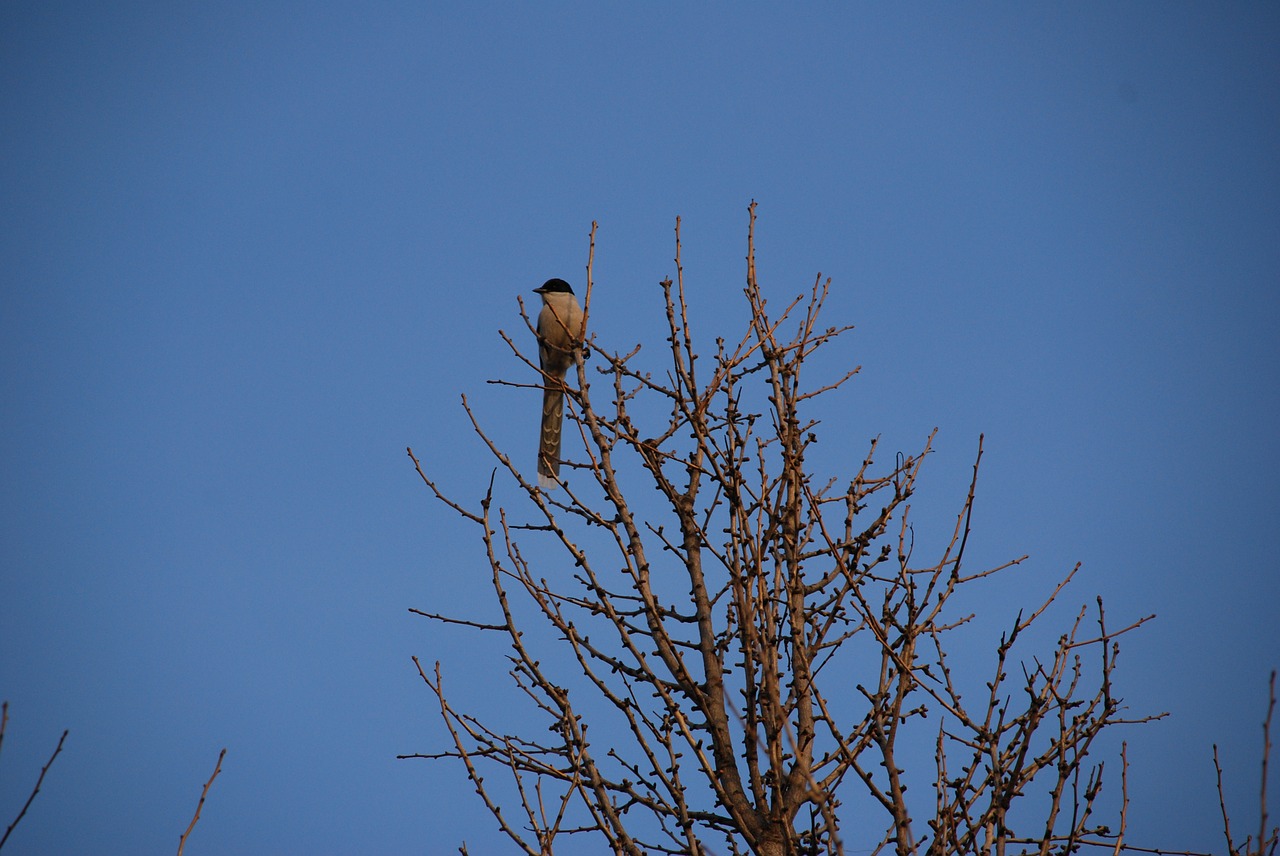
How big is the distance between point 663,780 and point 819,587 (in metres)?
1.24

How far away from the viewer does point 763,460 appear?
162 inches

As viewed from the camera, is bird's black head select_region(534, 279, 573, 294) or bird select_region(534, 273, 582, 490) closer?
bird select_region(534, 273, 582, 490)

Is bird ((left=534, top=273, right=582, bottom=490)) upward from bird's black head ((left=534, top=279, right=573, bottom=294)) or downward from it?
downward

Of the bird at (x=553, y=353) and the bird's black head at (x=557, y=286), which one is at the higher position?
the bird's black head at (x=557, y=286)

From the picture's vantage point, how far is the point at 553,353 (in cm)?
898

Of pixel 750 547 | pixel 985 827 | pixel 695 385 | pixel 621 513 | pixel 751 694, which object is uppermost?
pixel 695 385

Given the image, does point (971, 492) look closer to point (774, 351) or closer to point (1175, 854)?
point (774, 351)

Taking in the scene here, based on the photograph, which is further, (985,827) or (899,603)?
(899,603)

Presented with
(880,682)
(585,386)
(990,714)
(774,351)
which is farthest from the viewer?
(585,386)

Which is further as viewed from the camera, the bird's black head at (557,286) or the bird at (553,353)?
the bird's black head at (557,286)

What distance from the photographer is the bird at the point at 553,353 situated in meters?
6.80

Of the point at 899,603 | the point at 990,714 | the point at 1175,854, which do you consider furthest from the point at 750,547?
the point at 1175,854

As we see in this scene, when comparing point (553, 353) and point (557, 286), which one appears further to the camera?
point (557, 286)

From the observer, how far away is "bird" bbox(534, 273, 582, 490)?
6.80 m
